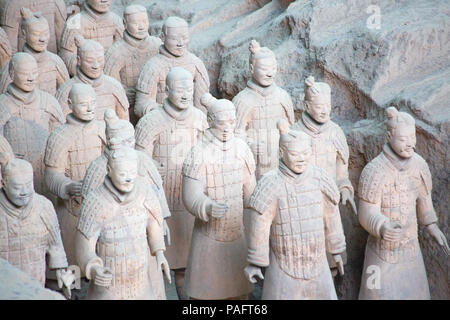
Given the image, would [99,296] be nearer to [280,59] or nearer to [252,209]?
[252,209]

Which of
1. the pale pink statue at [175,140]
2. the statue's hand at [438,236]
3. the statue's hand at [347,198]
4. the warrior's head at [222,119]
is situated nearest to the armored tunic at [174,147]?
the pale pink statue at [175,140]

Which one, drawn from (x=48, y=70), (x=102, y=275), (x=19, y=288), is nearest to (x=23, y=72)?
(x=48, y=70)

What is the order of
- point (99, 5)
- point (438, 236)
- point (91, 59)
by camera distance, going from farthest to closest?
point (99, 5) < point (91, 59) < point (438, 236)

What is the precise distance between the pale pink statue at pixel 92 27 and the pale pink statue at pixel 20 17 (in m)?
0.49

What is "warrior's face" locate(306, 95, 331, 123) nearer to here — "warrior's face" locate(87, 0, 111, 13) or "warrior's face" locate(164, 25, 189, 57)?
"warrior's face" locate(164, 25, 189, 57)

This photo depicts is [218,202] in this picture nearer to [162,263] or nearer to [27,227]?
[162,263]

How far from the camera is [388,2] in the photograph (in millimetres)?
8812

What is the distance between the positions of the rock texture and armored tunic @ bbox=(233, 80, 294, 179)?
252 cm

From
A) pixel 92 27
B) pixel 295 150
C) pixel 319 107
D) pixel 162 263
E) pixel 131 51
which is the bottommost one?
pixel 162 263

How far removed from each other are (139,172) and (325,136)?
4.41 ft

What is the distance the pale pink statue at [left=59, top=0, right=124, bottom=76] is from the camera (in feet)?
30.5

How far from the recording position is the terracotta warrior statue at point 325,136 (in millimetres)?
7355

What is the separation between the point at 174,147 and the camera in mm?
7621

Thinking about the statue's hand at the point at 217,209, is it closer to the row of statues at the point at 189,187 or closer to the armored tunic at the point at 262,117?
the row of statues at the point at 189,187
